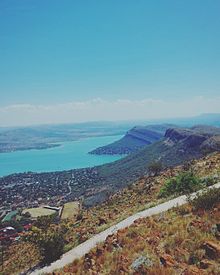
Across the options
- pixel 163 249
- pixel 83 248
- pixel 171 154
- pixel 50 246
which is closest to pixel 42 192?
pixel 171 154

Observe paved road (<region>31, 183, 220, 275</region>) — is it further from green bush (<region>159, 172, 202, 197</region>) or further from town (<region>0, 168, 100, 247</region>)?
town (<region>0, 168, 100, 247</region>)

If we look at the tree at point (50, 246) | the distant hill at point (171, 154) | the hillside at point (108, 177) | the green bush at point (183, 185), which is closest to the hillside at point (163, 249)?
the tree at point (50, 246)

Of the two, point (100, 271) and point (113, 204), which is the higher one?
point (100, 271)

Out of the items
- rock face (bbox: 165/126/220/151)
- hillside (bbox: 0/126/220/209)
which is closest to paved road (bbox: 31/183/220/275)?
hillside (bbox: 0/126/220/209)

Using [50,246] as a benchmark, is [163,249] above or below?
above

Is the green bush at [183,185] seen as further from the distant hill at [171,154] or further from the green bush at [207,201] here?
the distant hill at [171,154]

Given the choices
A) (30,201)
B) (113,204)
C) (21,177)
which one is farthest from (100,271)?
(21,177)

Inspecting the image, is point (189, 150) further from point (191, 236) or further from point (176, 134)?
point (191, 236)

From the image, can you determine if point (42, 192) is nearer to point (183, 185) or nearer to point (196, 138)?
point (196, 138)
